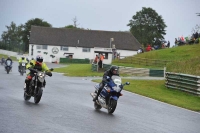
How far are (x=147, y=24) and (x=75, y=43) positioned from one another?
25082 millimetres

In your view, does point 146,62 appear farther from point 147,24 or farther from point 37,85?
point 147,24

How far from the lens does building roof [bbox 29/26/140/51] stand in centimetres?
10956

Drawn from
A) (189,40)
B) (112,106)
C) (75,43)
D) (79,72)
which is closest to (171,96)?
(112,106)

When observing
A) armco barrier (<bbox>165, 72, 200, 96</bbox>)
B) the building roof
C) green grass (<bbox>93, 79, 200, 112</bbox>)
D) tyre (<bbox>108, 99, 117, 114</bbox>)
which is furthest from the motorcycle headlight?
the building roof

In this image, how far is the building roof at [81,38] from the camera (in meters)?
110

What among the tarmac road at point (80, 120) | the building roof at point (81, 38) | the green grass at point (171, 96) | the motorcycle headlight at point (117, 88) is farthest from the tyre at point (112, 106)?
the building roof at point (81, 38)

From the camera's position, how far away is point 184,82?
29.2 meters

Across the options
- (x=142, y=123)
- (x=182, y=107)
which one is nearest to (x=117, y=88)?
(x=142, y=123)

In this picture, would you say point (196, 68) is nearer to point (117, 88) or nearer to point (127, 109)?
point (127, 109)

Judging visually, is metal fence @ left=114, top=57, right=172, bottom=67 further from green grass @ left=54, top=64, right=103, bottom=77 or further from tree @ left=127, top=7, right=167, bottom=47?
tree @ left=127, top=7, right=167, bottom=47

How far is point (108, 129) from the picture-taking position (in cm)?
1209

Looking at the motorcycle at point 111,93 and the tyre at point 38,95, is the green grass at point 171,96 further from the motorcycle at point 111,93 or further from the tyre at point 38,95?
the tyre at point 38,95

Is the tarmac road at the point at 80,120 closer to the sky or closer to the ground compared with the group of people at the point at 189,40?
closer to the ground

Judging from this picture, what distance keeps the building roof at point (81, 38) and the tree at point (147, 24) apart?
1356 cm
